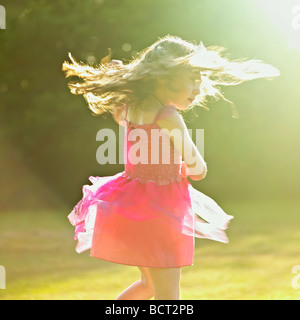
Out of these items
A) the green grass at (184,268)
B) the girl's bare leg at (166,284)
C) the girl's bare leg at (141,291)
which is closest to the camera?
the girl's bare leg at (166,284)

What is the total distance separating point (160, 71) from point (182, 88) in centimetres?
9

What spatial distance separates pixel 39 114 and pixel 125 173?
3131 millimetres

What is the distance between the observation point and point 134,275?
292 cm

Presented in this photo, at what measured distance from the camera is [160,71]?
1565mm

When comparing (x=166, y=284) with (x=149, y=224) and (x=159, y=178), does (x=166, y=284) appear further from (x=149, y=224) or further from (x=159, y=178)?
(x=159, y=178)

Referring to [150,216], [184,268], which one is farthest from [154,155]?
[184,268]

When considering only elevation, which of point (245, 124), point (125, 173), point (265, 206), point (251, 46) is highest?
point (251, 46)

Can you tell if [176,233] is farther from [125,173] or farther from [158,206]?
[125,173]

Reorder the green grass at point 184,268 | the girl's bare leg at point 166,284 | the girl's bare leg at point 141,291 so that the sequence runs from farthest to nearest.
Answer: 1. the green grass at point 184,268
2. the girl's bare leg at point 141,291
3. the girl's bare leg at point 166,284

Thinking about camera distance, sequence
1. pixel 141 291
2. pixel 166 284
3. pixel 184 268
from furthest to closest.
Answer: pixel 184 268
pixel 141 291
pixel 166 284

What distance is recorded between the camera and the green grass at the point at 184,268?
8.43 feet

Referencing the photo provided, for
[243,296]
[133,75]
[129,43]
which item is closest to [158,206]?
[133,75]

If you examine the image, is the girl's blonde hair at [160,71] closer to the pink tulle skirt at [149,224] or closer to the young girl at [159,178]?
the young girl at [159,178]

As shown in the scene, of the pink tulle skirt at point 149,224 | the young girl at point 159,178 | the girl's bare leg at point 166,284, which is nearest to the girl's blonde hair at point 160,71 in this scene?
the young girl at point 159,178
